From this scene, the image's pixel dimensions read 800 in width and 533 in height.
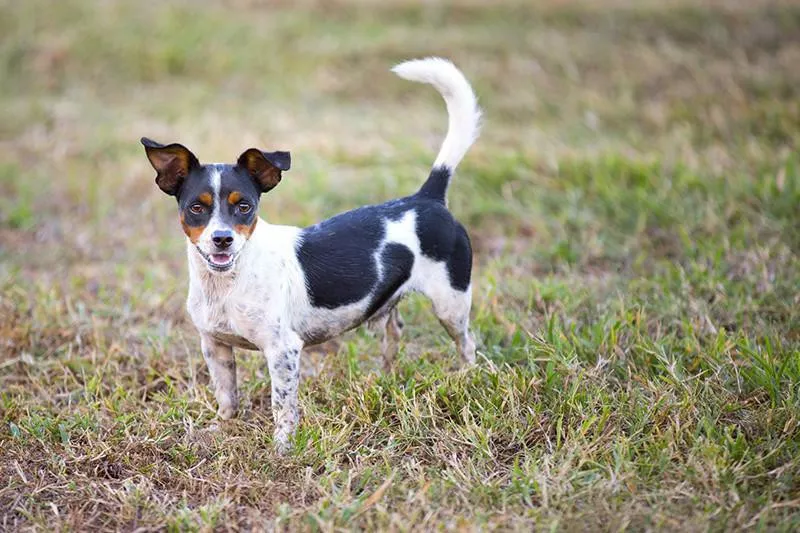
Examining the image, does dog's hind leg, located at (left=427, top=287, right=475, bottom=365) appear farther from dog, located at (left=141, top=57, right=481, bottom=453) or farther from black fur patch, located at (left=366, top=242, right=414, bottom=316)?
black fur patch, located at (left=366, top=242, right=414, bottom=316)

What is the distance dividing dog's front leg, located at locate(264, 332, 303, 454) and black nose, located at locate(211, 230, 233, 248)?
1.86 ft

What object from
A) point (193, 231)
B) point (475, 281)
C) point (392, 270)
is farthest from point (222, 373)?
point (475, 281)

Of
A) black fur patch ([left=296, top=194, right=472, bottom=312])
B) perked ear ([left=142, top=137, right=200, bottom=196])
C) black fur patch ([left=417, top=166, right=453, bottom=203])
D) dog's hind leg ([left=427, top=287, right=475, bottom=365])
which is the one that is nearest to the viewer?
perked ear ([left=142, top=137, right=200, bottom=196])

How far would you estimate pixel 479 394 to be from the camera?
425cm

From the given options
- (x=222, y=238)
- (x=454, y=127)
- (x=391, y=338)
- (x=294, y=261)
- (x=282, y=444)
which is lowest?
(x=282, y=444)

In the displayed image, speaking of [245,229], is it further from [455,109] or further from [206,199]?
[455,109]

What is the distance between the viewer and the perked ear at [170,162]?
145 inches

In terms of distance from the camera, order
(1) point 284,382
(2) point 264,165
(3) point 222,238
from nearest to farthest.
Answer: (3) point 222,238, (2) point 264,165, (1) point 284,382

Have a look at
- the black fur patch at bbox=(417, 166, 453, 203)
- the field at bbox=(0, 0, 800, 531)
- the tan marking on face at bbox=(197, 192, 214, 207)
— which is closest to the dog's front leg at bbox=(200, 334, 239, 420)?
the field at bbox=(0, 0, 800, 531)

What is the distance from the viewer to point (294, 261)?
4086 mm

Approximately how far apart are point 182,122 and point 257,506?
7283 millimetres

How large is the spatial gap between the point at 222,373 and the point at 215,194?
998mm

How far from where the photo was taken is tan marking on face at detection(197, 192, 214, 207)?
3.66m

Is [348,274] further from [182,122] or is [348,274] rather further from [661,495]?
[182,122]
